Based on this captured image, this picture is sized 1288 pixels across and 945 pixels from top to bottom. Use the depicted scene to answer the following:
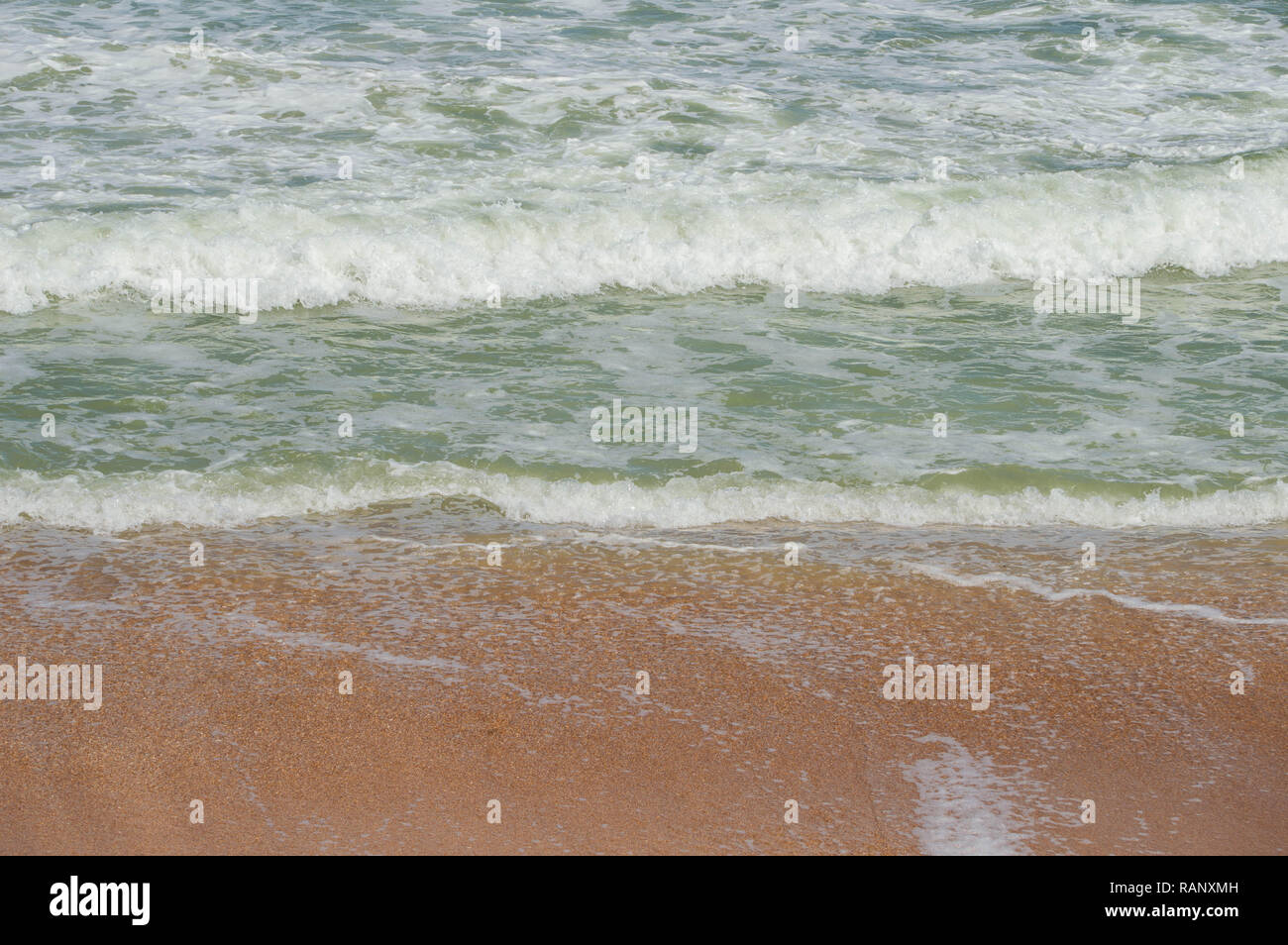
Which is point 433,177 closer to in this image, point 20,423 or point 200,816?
point 20,423

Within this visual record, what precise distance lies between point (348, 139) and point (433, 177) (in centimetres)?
137

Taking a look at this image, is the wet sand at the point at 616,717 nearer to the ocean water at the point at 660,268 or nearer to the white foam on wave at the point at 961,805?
the white foam on wave at the point at 961,805

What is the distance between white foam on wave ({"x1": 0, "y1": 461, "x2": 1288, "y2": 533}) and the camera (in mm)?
6324

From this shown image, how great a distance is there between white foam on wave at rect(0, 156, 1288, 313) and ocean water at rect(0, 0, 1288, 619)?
0.04 metres

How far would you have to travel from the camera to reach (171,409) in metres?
7.56

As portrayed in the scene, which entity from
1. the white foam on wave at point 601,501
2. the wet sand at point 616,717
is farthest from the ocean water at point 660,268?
the wet sand at point 616,717

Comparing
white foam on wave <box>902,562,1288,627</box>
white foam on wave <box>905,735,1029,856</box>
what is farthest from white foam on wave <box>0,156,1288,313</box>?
white foam on wave <box>905,735,1029,856</box>

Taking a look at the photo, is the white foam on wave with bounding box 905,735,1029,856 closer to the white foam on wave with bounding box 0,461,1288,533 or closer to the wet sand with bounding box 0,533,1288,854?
the wet sand with bounding box 0,533,1288,854

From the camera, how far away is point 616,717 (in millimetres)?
4707

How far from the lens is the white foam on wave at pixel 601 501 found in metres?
6.32

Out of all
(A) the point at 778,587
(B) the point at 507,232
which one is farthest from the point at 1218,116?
(A) the point at 778,587

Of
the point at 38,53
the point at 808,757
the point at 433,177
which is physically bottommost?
the point at 808,757

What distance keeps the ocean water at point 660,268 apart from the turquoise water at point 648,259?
36mm

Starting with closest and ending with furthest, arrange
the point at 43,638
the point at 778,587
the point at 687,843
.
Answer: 1. the point at 687,843
2. the point at 43,638
3. the point at 778,587
